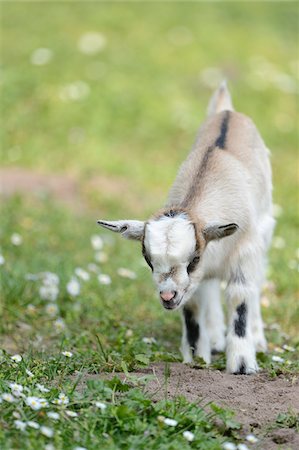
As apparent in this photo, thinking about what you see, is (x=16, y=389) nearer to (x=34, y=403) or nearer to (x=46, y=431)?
(x=34, y=403)

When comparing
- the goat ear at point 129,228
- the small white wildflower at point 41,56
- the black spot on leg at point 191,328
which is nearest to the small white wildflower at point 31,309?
the black spot on leg at point 191,328

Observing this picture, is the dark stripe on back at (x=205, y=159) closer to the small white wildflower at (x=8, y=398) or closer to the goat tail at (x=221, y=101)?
the goat tail at (x=221, y=101)

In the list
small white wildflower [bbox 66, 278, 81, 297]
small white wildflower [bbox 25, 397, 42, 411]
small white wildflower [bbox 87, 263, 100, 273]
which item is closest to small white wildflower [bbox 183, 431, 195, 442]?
small white wildflower [bbox 25, 397, 42, 411]

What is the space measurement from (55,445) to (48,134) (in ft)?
38.4

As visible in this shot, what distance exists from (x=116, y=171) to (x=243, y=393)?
9.15 metres

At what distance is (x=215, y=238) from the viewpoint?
614 centimetres

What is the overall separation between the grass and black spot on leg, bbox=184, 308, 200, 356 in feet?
0.84

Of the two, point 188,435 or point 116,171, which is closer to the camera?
point 188,435

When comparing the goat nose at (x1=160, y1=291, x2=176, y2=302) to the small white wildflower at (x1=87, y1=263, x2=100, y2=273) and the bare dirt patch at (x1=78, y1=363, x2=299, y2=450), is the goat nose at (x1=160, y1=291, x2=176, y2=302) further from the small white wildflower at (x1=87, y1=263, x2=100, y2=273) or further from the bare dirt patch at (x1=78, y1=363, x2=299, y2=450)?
the small white wildflower at (x1=87, y1=263, x2=100, y2=273)

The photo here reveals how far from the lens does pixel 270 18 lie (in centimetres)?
2366

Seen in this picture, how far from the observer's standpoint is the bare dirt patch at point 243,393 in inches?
193

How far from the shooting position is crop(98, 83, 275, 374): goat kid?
5.71 metres

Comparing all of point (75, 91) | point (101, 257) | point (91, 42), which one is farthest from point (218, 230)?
point (91, 42)

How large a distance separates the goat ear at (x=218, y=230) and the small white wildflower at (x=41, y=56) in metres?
12.7
